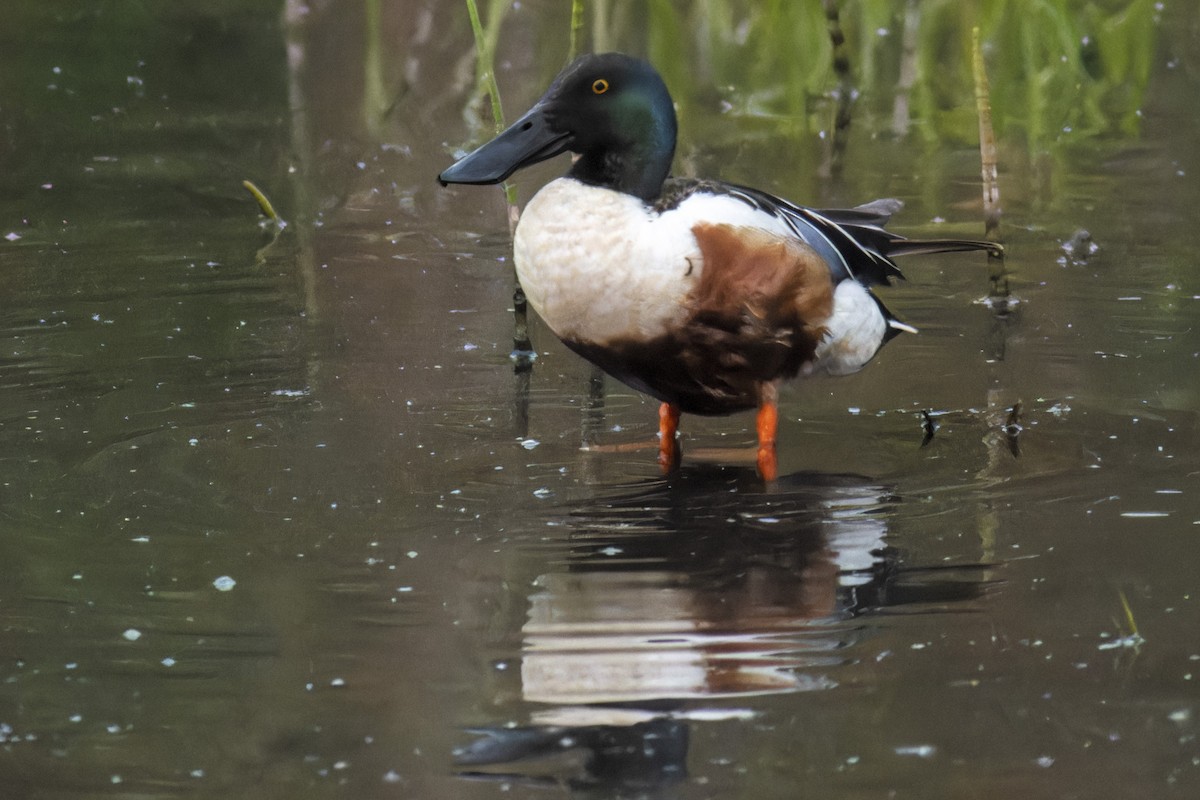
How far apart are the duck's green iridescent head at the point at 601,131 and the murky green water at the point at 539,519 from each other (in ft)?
2.78

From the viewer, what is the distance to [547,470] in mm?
4961

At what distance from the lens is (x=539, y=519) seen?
15.1ft

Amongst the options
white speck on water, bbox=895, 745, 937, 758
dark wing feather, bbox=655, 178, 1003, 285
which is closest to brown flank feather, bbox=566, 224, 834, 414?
dark wing feather, bbox=655, 178, 1003, 285

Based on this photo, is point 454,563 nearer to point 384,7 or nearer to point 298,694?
point 298,694

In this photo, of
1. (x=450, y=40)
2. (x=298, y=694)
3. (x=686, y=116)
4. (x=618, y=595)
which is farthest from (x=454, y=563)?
(x=450, y=40)

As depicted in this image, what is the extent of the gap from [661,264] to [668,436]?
0.69 metres

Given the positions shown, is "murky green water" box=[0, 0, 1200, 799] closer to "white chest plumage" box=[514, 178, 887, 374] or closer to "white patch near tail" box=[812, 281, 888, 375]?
"white patch near tail" box=[812, 281, 888, 375]

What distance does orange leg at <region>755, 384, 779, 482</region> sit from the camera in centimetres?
495

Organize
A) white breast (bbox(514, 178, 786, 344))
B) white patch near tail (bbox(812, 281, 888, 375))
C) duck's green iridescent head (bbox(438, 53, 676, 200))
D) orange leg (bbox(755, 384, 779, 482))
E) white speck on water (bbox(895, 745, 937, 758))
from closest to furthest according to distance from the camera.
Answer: white speck on water (bbox(895, 745, 937, 758)) < white breast (bbox(514, 178, 786, 344)) < duck's green iridescent head (bbox(438, 53, 676, 200)) < orange leg (bbox(755, 384, 779, 482)) < white patch near tail (bbox(812, 281, 888, 375))

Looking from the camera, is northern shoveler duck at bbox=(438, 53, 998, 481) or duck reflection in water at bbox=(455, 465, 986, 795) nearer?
duck reflection in water at bbox=(455, 465, 986, 795)

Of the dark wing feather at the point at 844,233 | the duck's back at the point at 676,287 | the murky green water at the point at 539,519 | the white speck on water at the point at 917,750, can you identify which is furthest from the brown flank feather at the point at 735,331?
the white speck on water at the point at 917,750

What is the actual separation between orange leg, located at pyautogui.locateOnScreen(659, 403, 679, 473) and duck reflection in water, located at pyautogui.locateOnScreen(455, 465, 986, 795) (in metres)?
0.08

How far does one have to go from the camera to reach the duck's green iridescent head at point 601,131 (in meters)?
4.80

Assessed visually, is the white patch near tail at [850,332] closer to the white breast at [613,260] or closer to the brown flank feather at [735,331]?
the brown flank feather at [735,331]
